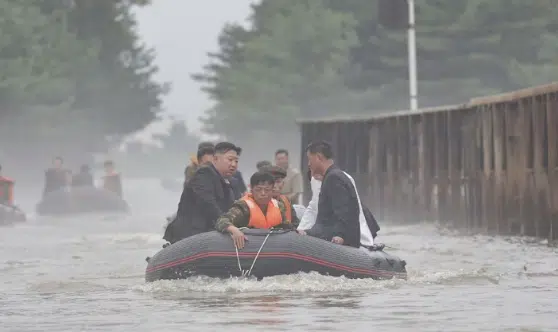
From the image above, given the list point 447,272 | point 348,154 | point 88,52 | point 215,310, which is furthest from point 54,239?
point 88,52

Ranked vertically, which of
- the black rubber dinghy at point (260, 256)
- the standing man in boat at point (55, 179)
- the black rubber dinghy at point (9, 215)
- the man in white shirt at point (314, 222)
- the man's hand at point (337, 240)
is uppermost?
the standing man in boat at point (55, 179)

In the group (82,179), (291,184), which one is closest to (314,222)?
(291,184)

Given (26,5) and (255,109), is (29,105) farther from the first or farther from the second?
(255,109)

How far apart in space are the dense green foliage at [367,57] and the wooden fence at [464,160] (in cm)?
3489

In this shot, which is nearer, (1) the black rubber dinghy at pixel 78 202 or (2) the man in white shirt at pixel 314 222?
(2) the man in white shirt at pixel 314 222

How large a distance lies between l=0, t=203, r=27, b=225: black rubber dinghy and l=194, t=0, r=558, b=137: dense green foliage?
3381 cm

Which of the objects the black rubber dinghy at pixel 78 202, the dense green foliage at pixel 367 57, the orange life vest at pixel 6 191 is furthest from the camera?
the dense green foliage at pixel 367 57

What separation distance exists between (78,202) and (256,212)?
37.6 m

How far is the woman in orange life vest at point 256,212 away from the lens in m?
19.5

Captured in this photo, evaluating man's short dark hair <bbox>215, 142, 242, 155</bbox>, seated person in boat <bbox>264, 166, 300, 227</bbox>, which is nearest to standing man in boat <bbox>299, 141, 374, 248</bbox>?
seated person in boat <bbox>264, 166, 300, 227</bbox>

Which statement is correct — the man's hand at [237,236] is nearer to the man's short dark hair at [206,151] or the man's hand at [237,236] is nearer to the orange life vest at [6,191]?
the man's short dark hair at [206,151]

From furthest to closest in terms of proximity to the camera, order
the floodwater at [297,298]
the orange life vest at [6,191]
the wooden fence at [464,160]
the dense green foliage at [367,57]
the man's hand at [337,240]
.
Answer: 1. the dense green foliage at [367,57]
2. the orange life vest at [6,191]
3. the wooden fence at [464,160]
4. the man's hand at [337,240]
5. the floodwater at [297,298]

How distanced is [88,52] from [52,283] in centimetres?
9550

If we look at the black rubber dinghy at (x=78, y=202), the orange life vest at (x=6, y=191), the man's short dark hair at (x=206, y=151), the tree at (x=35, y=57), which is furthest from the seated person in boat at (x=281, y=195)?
the tree at (x=35, y=57)
